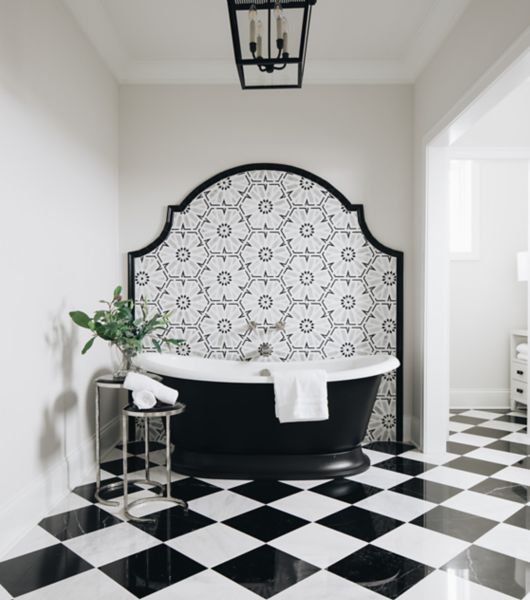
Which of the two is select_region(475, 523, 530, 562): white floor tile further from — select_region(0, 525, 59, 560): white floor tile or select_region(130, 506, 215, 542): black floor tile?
select_region(0, 525, 59, 560): white floor tile

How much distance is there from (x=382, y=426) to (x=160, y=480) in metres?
1.72

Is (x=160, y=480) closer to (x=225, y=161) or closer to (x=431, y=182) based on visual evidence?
(x=225, y=161)

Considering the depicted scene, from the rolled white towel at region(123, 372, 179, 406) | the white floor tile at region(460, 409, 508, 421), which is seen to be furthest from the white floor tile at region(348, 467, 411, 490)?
the white floor tile at region(460, 409, 508, 421)

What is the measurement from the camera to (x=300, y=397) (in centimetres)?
317

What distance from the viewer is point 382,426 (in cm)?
423

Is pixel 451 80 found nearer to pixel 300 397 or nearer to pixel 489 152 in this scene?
pixel 489 152

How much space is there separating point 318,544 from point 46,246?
1926mm

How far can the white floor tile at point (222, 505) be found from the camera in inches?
112

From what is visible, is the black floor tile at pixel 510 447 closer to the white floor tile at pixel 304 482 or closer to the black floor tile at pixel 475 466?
the black floor tile at pixel 475 466

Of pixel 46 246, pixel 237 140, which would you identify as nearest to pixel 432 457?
pixel 237 140

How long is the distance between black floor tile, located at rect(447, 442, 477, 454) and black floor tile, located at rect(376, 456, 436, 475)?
1.24 feet

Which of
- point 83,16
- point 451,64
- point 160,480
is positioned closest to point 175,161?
point 83,16

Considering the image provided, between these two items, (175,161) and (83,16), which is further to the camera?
(175,161)

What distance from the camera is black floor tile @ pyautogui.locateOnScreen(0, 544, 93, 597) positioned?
A: 2.16 m
